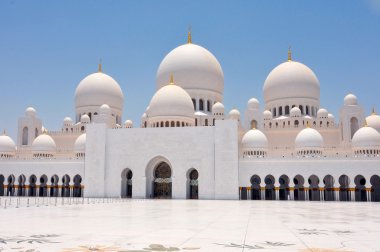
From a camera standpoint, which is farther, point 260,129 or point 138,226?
point 260,129

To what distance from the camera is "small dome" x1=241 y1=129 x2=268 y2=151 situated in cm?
3662

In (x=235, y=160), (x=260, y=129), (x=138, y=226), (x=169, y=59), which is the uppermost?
(x=169, y=59)

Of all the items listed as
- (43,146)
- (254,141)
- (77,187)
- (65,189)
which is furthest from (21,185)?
(254,141)

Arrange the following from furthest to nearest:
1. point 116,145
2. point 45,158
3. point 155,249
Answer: point 45,158
point 116,145
point 155,249

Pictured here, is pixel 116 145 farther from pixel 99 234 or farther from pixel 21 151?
pixel 99 234

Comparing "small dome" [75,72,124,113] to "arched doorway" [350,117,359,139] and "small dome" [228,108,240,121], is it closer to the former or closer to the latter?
"small dome" [228,108,240,121]

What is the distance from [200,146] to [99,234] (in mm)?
24211

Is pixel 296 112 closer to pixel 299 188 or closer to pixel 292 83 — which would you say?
pixel 292 83

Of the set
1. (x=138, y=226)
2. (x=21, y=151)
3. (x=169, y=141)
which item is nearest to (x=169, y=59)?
(x=169, y=141)

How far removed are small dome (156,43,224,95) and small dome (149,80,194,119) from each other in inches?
190

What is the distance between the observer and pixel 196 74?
41000 mm

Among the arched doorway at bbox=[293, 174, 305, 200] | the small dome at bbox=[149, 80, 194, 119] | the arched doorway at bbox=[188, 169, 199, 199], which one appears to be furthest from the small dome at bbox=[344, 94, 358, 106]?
the arched doorway at bbox=[188, 169, 199, 199]

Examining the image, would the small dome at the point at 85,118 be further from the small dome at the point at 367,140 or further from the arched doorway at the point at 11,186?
the small dome at the point at 367,140

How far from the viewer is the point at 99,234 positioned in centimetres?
955
